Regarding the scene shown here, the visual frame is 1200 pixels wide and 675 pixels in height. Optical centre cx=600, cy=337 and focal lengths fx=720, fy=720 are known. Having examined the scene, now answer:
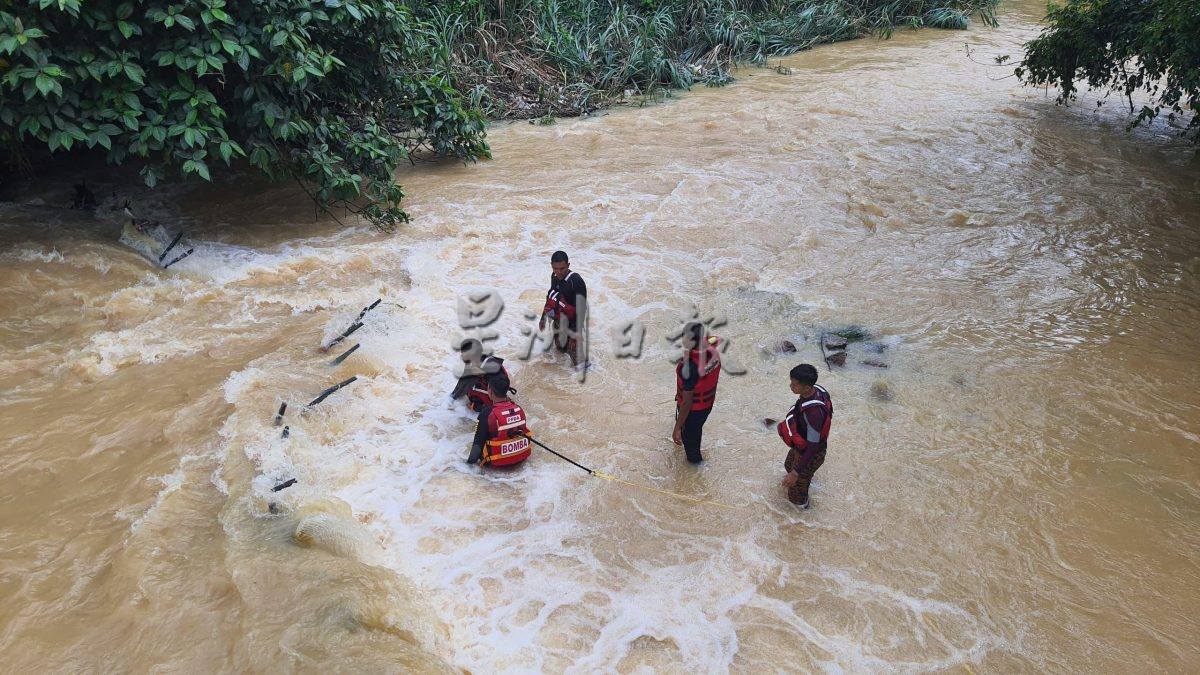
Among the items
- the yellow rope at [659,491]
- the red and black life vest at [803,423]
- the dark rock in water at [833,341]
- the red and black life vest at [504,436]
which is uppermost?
the red and black life vest at [803,423]

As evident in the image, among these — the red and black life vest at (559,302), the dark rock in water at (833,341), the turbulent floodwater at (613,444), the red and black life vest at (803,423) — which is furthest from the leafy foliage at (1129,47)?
the red and black life vest at (559,302)

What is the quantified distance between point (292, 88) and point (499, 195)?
314 cm

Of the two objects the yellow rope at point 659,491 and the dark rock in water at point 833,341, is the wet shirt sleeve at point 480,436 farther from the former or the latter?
the dark rock in water at point 833,341

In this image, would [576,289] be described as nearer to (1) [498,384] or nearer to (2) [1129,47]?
(1) [498,384]

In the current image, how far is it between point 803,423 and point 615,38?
13030 millimetres

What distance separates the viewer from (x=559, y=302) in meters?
6.30

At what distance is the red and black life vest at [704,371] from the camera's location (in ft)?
15.6

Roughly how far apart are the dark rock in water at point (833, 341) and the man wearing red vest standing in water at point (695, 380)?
2173mm

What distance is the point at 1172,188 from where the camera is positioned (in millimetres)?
10000

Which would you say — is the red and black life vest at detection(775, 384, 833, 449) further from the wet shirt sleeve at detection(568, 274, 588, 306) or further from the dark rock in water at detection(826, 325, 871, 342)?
the dark rock in water at detection(826, 325, 871, 342)

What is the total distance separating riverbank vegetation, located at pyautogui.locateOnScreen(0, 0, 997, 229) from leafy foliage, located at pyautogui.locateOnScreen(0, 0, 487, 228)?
0.02 metres

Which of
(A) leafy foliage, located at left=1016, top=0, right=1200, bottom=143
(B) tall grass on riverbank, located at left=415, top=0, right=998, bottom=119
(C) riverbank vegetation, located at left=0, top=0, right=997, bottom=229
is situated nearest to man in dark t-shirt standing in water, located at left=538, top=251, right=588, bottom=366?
(C) riverbank vegetation, located at left=0, top=0, right=997, bottom=229

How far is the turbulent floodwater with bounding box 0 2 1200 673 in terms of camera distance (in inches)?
153

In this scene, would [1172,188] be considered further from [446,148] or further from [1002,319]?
[446,148]
